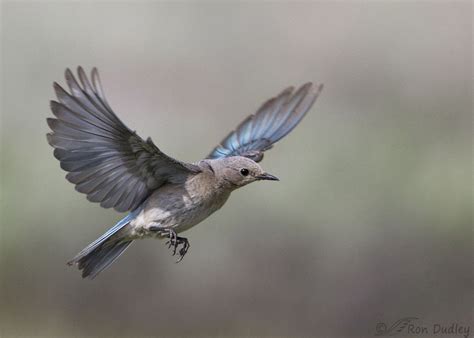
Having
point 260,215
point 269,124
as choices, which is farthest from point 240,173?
point 260,215

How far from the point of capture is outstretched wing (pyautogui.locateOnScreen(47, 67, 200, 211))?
4.84 meters

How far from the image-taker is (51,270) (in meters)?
8.84

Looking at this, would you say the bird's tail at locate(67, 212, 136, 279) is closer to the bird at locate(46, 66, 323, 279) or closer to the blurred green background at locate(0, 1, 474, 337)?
the bird at locate(46, 66, 323, 279)

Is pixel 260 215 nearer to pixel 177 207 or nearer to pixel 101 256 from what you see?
pixel 101 256

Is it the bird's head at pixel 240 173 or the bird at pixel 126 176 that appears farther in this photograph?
the bird's head at pixel 240 173

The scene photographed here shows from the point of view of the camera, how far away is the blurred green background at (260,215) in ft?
29.0

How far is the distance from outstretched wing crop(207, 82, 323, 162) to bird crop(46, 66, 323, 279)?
95cm

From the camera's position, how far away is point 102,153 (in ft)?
17.1

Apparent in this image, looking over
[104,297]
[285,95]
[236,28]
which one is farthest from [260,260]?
[236,28]
